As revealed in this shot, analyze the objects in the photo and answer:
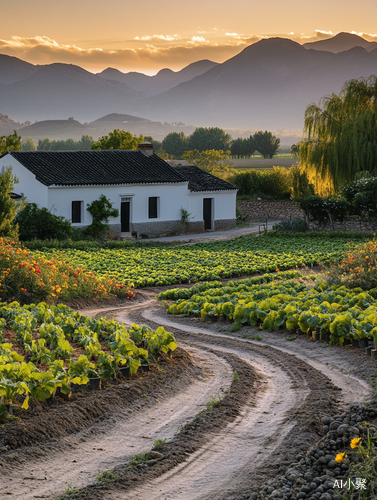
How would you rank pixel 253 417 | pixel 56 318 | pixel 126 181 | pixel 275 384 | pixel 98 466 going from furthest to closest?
pixel 126 181 < pixel 56 318 < pixel 275 384 < pixel 253 417 < pixel 98 466

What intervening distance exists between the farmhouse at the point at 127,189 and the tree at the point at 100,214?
1.13ft

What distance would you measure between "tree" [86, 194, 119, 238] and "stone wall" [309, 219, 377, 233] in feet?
38.4

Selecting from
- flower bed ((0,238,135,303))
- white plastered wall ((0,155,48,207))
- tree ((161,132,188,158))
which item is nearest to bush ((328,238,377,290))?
flower bed ((0,238,135,303))

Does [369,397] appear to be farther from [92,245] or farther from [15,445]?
[92,245]

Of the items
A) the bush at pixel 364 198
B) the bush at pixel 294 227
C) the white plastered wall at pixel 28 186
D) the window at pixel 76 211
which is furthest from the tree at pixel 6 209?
the bush at pixel 364 198

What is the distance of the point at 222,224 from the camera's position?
3788 centimetres

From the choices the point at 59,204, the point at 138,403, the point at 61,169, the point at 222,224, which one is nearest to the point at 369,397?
the point at 138,403

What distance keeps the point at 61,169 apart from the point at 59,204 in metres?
2.65

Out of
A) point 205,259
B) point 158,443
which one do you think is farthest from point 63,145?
point 158,443

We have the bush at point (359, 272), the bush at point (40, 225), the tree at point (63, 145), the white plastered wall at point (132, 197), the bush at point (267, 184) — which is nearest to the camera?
the bush at point (359, 272)

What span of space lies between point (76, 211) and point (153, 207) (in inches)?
Answer: 206

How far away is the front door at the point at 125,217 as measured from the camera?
110 ft

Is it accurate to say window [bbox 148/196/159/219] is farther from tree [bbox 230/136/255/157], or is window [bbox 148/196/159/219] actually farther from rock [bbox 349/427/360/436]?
tree [bbox 230/136/255/157]

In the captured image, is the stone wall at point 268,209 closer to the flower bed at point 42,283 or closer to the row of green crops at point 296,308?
the flower bed at point 42,283
